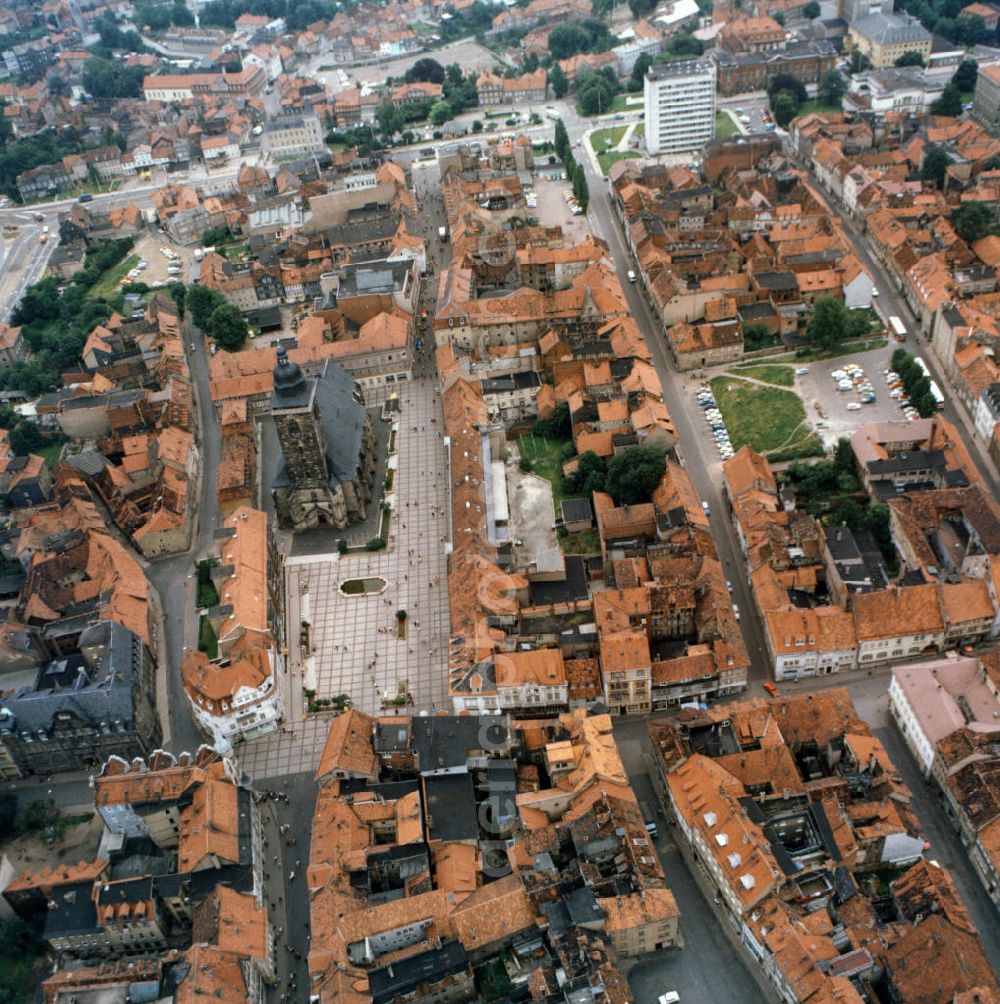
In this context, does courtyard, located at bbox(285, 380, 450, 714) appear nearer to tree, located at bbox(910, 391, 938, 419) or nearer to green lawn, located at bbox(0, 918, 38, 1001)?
green lawn, located at bbox(0, 918, 38, 1001)

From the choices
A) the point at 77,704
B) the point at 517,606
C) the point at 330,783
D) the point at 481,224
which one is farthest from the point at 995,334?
the point at 77,704

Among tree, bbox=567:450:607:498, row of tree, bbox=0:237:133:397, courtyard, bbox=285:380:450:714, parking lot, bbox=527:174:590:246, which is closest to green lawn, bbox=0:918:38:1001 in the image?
courtyard, bbox=285:380:450:714

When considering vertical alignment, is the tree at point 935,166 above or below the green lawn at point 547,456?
above

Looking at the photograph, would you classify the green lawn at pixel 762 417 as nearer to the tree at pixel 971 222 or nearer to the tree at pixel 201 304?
the tree at pixel 971 222

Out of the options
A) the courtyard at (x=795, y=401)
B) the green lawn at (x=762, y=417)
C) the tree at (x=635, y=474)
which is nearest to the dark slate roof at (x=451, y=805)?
the tree at (x=635, y=474)

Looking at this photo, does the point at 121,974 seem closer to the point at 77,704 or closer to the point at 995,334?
the point at 77,704

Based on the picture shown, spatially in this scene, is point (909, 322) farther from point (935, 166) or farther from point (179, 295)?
point (179, 295)

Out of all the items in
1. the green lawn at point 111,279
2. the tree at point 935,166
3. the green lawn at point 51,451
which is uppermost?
the tree at point 935,166

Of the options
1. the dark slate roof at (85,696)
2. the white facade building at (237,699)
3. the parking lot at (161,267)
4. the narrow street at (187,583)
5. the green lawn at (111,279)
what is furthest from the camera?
the parking lot at (161,267)
